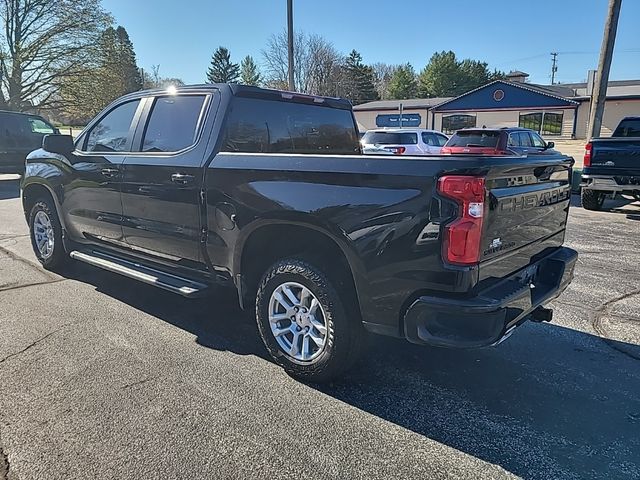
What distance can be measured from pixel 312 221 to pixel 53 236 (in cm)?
392

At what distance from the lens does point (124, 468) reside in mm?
2387

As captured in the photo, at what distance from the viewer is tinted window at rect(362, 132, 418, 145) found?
17.5 meters

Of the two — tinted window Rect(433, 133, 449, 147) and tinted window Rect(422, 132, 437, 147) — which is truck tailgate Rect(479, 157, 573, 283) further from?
tinted window Rect(433, 133, 449, 147)

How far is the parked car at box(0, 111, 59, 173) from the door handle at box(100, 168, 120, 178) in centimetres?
1219

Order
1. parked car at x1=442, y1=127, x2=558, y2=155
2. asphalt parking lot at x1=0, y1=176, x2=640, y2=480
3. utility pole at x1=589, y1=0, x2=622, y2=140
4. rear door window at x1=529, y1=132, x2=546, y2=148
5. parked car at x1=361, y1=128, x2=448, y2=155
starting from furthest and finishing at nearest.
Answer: parked car at x1=361, y1=128, x2=448, y2=155 < rear door window at x1=529, y1=132, x2=546, y2=148 < parked car at x1=442, y1=127, x2=558, y2=155 < utility pole at x1=589, y1=0, x2=622, y2=140 < asphalt parking lot at x1=0, y1=176, x2=640, y2=480

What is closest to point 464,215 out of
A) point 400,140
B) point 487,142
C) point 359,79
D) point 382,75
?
point 487,142

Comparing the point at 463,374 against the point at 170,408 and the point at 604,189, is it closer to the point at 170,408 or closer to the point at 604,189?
the point at 170,408

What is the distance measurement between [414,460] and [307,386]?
95cm

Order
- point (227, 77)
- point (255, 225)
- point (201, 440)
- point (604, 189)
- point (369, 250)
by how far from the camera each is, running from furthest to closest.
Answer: point (227, 77) < point (604, 189) < point (255, 225) < point (369, 250) < point (201, 440)

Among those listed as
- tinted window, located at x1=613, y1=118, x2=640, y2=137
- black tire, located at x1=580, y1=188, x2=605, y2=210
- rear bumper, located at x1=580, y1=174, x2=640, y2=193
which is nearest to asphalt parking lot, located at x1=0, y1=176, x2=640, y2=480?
rear bumper, located at x1=580, y1=174, x2=640, y2=193

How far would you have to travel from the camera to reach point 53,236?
5531 millimetres

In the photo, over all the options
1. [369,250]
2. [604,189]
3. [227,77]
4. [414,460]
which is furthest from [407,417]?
[227,77]

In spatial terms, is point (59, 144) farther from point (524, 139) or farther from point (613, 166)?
point (524, 139)

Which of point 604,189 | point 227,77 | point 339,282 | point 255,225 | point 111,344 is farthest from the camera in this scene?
point 227,77
